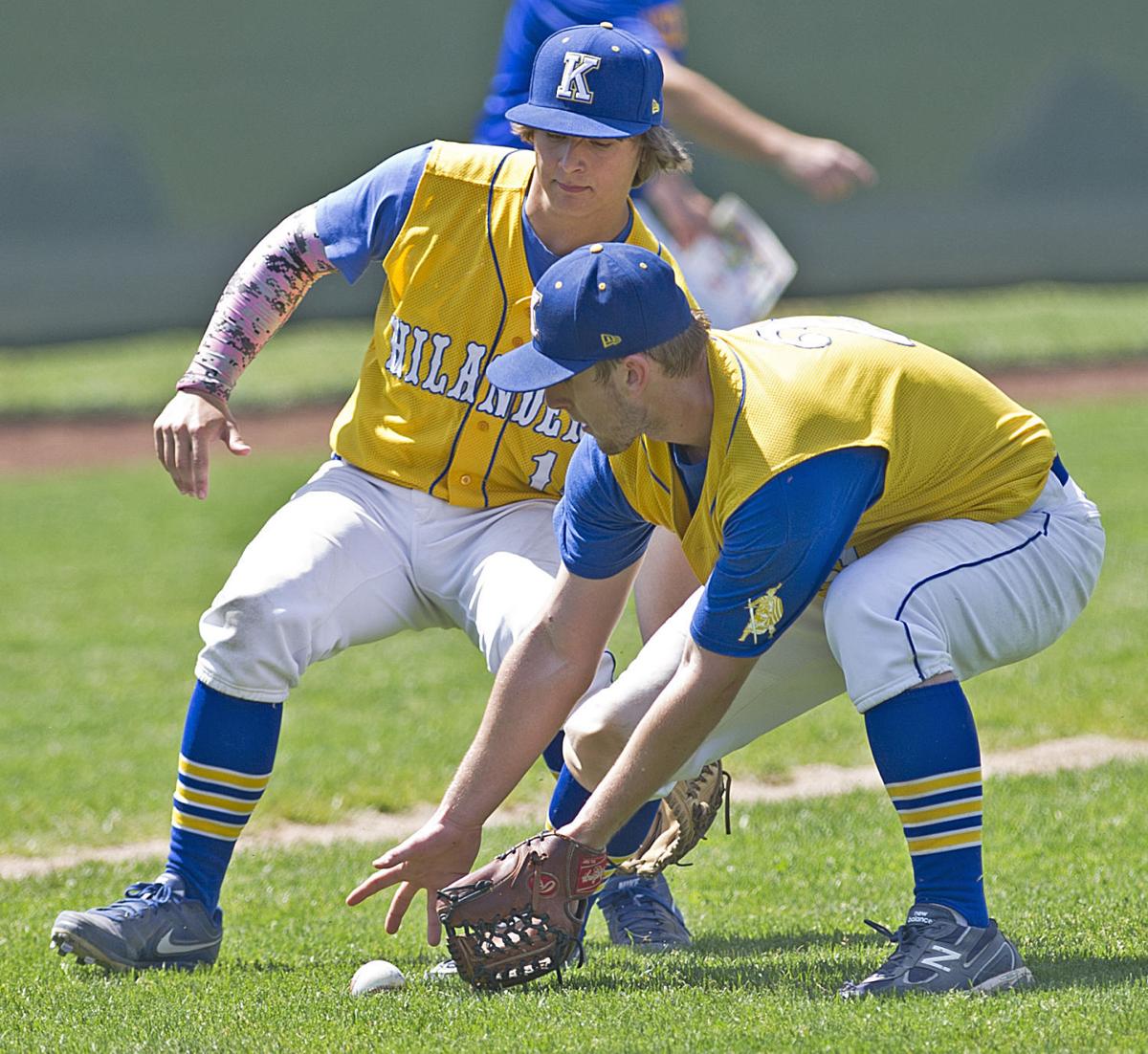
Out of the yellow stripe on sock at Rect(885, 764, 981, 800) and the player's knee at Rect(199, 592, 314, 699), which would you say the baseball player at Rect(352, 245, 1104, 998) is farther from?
the player's knee at Rect(199, 592, 314, 699)

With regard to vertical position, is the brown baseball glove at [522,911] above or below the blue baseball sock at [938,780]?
below

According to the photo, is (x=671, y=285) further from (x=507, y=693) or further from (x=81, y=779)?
(x=81, y=779)

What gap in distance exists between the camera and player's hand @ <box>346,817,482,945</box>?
137 inches

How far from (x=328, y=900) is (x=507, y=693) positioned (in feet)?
4.07

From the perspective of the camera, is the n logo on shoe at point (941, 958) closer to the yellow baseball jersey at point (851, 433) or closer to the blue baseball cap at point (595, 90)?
the yellow baseball jersey at point (851, 433)

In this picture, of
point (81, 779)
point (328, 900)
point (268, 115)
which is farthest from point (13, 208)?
point (328, 900)

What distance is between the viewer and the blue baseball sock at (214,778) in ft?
12.7

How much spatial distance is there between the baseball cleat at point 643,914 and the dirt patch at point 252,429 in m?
10.4

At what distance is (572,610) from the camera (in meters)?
3.59

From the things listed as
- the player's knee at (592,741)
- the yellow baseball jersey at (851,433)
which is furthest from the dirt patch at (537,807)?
the yellow baseball jersey at (851,433)

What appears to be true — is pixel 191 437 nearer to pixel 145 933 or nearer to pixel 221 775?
pixel 221 775

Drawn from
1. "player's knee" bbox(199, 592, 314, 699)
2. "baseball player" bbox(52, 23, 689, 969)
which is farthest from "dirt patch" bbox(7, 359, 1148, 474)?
"player's knee" bbox(199, 592, 314, 699)

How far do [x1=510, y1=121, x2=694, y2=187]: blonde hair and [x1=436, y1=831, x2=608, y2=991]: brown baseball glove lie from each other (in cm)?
159

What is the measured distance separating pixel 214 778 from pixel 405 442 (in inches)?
36.3
